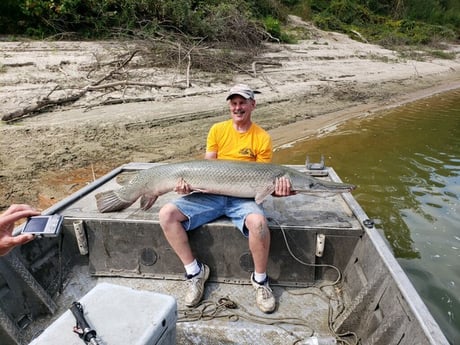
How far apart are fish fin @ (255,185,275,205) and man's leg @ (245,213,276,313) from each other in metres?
0.23

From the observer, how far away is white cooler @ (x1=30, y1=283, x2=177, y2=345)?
2123 millimetres

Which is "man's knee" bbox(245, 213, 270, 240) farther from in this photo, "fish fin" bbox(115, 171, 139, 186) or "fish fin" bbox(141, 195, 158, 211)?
"fish fin" bbox(115, 171, 139, 186)

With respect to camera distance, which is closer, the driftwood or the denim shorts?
the denim shorts

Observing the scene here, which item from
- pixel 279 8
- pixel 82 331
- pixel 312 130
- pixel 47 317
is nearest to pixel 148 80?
pixel 312 130

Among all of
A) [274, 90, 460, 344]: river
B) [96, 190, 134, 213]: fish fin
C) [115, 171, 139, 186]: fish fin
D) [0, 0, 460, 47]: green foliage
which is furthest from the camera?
[0, 0, 460, 47]: green foliage

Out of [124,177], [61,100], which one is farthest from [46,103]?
[124,177]

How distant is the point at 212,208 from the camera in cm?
365

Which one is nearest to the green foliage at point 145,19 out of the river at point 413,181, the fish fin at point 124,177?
the river at point 413,181

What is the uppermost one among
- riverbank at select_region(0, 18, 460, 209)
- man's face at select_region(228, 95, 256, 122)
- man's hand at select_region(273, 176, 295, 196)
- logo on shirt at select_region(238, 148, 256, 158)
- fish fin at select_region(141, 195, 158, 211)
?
man's face at select_region(228, 95, 256, 122)

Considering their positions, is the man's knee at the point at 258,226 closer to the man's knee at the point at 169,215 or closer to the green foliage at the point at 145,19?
the man's knee at the point at 169,215

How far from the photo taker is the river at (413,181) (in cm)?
500

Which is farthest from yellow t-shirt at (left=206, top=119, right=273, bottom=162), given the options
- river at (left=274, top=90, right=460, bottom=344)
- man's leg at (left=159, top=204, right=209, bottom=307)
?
river at (left=274, top=90, right=460, bottom=344)

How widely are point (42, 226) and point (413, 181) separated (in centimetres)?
713

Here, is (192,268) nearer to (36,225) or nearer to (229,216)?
(229,216)
